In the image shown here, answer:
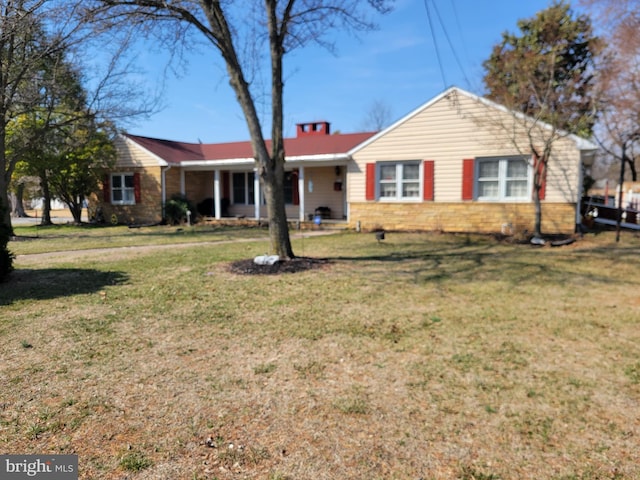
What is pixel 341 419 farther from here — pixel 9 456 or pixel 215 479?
pixel 9 456

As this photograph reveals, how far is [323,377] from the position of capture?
11.5ft

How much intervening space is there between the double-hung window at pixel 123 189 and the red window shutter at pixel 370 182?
11113 millimetres

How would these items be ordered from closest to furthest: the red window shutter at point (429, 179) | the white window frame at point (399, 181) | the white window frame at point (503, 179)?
the white window frame at point (503, 179), the red window shutter at point (429, 179), the white window frame at point (399, 181)

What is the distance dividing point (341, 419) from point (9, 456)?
1935mm

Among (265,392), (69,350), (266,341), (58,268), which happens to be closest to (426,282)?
(266,341)

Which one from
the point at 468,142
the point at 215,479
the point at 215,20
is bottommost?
the point at 215,479

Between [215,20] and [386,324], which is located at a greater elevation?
[215,20]

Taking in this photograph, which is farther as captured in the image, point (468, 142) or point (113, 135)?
point (113, 135)

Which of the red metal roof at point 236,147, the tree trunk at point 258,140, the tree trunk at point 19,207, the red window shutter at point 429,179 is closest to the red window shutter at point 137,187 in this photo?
the red metal roof at point 236,147

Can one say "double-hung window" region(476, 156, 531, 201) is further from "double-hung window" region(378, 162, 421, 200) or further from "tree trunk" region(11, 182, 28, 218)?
"tree trunk" region(11, 182, 28, 218)

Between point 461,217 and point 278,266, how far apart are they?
8.41m

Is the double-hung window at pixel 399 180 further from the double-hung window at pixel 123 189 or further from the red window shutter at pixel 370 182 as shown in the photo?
the double-hung window at pixel 123 189

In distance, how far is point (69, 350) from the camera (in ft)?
13.1

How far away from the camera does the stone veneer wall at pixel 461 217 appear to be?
13.2 metres
